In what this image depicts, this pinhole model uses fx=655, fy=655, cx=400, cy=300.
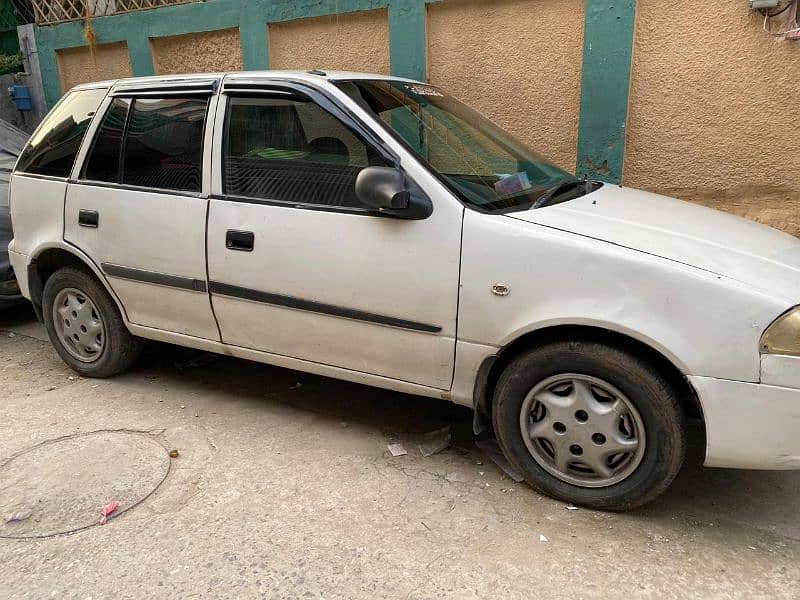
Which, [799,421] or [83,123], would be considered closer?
[799,421]

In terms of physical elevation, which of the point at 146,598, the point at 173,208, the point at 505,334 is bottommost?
the point at 146,598

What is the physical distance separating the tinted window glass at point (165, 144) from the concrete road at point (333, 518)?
1337mm

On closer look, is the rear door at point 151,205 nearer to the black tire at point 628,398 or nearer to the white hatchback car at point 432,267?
the white hatchback car at point 432,267

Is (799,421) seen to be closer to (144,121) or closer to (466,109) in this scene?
→ (466,109)

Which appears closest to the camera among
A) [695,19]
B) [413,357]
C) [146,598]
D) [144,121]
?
[146,598]

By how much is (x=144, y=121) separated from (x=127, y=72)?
556 cm

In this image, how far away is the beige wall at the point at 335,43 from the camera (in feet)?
21.0

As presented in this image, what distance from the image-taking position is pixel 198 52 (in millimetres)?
7719

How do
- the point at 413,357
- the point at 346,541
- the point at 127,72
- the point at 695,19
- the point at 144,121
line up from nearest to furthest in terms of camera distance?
the point at 346,541, the point at 413,357, the point at 144,121, the point at 695,19, the point at 127,72

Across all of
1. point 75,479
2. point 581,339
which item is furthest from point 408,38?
point 75,479

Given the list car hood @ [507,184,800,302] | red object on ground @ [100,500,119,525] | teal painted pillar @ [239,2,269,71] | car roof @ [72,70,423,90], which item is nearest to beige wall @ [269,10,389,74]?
teal painted pillar @ [239,2,269,71]

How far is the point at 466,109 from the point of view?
12.7 ft

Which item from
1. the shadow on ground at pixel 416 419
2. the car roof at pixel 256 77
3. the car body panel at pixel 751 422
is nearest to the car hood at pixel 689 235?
the car body panel at pixel 751 422

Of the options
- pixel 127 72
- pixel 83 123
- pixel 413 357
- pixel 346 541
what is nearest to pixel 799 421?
pixel 413 357
